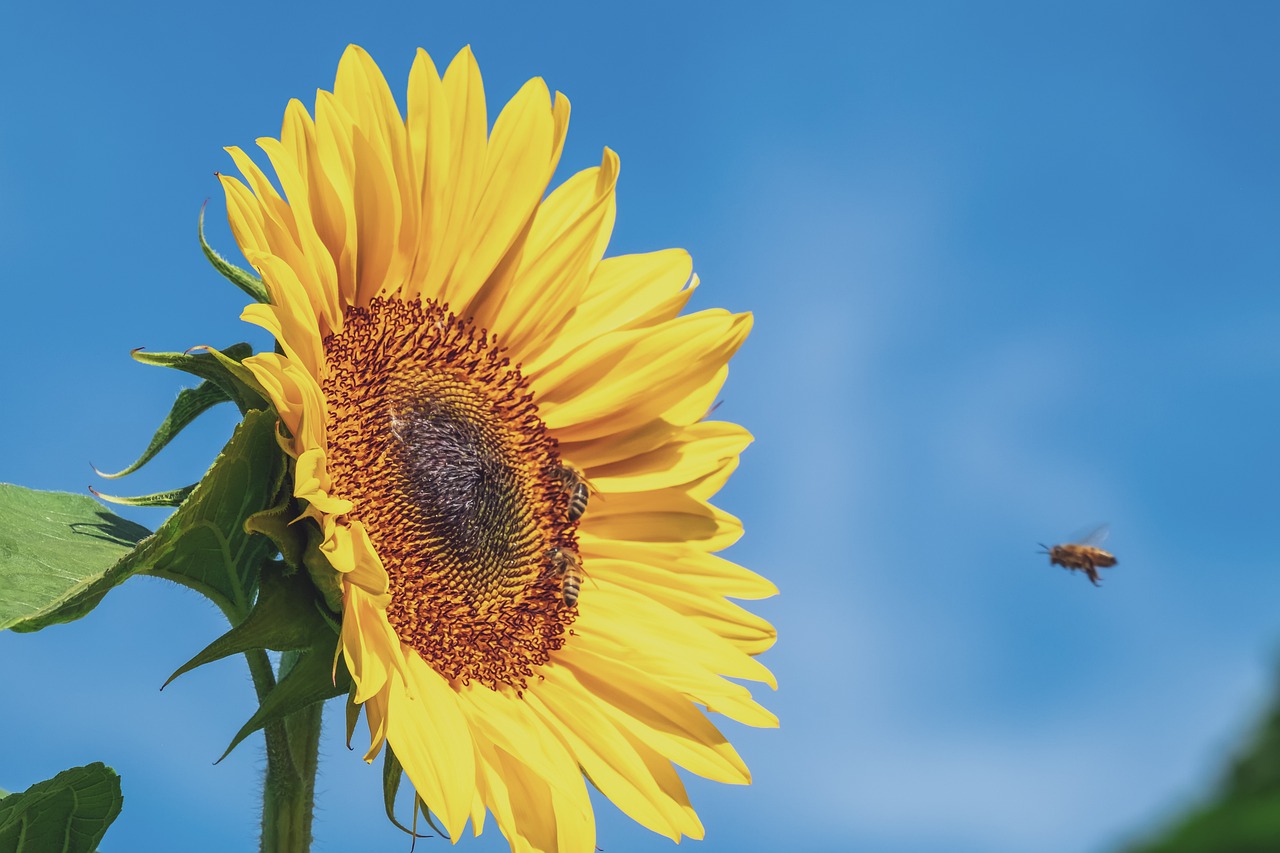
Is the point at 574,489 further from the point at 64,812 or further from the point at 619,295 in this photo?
the point at 64,812

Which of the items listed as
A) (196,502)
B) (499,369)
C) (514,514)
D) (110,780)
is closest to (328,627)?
(196,502)

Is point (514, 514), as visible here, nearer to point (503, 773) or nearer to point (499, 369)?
point (499, 369)

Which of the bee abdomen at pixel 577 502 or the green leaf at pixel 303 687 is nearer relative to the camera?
the green leaf at pixel 303 687

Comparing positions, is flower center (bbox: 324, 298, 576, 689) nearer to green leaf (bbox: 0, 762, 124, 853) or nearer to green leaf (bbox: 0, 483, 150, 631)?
green leaf (bbox: 0, 483, 150, 631)

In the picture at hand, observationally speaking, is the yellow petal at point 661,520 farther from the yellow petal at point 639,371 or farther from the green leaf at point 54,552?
the green leaf at point 54,552

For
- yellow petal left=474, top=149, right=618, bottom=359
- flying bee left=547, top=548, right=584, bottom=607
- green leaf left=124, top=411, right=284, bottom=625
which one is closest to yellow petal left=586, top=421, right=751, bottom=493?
flying bee left=547, top=548, right=584, bottom=607

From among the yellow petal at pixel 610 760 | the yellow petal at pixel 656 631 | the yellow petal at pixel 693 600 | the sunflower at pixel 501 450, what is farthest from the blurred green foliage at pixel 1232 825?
the yellow petal at pixel 693 600
